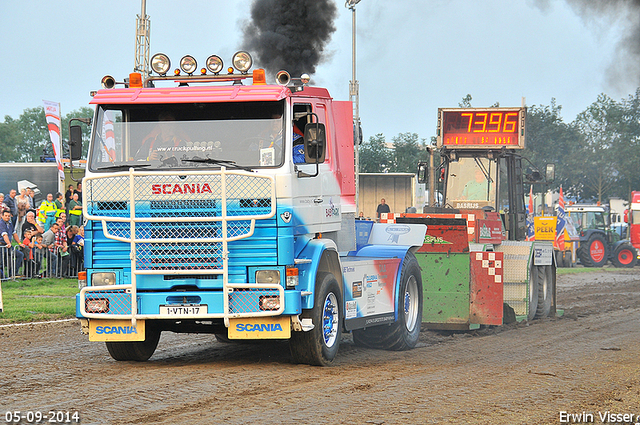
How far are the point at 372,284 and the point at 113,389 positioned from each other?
4.05m

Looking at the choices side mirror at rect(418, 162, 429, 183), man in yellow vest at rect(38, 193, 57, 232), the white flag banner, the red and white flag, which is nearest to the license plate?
side mirror at rect(418, 162, 429, 183)

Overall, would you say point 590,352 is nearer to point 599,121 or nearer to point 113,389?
point 113,389

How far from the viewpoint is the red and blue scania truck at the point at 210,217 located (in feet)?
28.9

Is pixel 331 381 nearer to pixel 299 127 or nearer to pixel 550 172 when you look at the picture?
pixel 299 127

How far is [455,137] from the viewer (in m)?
17.1

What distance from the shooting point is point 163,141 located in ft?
30.7

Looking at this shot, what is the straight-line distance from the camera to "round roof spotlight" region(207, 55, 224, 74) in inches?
403

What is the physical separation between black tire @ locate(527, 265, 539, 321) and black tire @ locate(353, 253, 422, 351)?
10.7 ft

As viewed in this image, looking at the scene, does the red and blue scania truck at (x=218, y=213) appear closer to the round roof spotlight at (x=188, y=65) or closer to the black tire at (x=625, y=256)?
the round roof spotlight at (x=188, y=65)

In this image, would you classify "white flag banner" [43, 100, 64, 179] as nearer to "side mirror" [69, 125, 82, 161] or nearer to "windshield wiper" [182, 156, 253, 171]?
"side mirror" [69, 125, 82, 161]

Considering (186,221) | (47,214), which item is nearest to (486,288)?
(186,221)

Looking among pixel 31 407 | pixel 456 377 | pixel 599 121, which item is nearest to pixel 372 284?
pixel 456 377

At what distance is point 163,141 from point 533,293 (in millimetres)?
8318

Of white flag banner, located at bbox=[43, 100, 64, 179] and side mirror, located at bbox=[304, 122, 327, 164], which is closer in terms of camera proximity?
side mirror, located at bbox=[304, 122, 327, 164]
